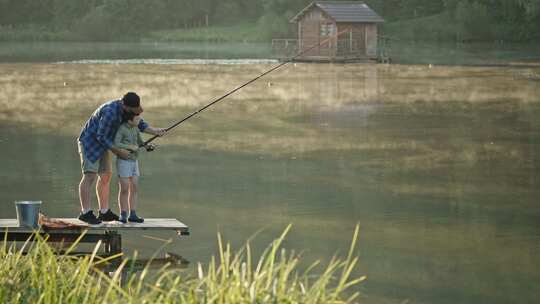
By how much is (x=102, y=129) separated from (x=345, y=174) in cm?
665

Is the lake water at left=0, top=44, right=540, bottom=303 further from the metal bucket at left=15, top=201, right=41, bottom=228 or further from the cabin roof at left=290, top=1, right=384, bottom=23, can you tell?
the cabin roof at left=290, top=1, right=384, bottom=23

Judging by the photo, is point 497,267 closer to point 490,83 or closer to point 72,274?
point 72,274

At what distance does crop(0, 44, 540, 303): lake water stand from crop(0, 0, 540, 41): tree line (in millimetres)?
50231

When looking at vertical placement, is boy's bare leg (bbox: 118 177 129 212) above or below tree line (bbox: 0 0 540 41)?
below

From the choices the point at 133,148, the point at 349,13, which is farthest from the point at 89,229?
the point at 349,13

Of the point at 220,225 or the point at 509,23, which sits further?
the point at 509,23

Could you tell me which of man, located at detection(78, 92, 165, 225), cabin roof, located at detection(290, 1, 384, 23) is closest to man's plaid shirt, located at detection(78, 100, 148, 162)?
man, located at detection(78, 92, 165, 225)

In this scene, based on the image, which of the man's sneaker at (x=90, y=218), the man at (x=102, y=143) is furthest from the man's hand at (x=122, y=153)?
the man's sneaker at (x=90, y=218)

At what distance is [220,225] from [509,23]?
72770 millimetres

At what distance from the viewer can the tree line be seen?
83.8 metres

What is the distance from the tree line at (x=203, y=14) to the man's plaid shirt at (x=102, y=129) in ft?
243

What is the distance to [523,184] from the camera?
51.3 ft

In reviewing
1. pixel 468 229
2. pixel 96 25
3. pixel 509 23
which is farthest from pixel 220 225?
pixel 96 25

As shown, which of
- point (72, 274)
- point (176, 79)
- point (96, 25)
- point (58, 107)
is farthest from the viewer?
point (96, 25)
